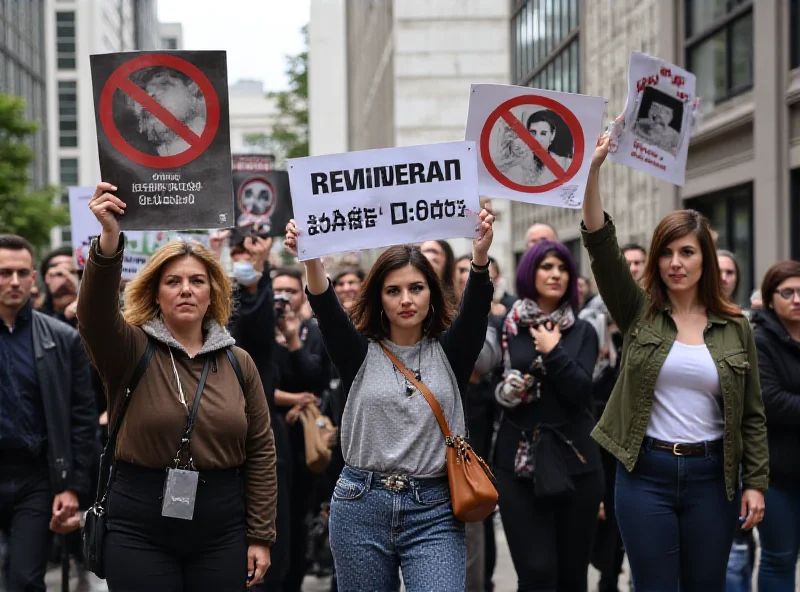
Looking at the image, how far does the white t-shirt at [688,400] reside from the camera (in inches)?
186

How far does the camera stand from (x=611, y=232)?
15.8 ft

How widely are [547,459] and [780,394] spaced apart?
1.24 meters

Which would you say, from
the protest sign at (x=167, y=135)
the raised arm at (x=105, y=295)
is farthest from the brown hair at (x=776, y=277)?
the raised arm at (x=105, y=295)

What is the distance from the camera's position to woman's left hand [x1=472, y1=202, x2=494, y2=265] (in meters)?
4.30

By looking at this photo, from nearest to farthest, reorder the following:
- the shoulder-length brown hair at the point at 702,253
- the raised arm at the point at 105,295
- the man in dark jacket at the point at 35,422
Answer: the raised arm at the point at 105,295 < the shoulder-length brown hair at the point at 702,253 < the man in dark jacket at the point at 35,422

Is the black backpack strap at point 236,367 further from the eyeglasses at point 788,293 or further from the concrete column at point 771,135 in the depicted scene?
the concrete column at point 771,135

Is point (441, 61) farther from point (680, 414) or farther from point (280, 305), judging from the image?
point (680, 414)

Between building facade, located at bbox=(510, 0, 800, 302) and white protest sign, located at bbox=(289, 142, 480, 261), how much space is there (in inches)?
270

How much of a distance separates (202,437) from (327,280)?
0.78 meters

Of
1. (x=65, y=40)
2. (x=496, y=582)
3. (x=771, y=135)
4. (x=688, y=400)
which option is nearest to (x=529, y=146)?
(x=688, y=400)

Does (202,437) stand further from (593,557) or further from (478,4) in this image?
(478,4)

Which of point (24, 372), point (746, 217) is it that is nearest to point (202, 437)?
point (24, 372)

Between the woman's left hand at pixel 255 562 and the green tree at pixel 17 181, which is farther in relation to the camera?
the green tree at pixel 17 181

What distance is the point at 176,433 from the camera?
13.6 ft
